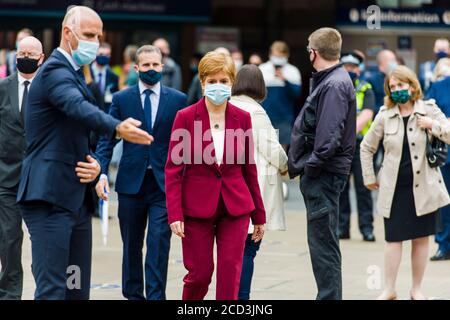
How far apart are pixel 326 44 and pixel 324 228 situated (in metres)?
1.34

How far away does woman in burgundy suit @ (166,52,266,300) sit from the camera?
26.3 feet

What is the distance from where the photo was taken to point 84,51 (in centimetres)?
724

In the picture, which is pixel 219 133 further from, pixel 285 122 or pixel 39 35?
pixel 39 35

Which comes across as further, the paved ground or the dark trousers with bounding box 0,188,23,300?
the paved ground

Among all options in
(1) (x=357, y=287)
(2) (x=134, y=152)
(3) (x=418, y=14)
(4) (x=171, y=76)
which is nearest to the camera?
(2) (x=134, y=152)

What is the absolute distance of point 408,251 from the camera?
13203mm

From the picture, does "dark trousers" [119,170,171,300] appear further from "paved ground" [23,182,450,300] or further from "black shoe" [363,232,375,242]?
"black shoe" [363,232,375,242]

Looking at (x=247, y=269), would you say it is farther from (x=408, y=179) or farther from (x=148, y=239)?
(x=408, y=179)

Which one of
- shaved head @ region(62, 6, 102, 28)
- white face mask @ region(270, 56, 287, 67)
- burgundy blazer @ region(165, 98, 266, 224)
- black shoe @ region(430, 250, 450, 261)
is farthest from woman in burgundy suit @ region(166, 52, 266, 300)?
white face mask @ region(270, 56, 287, 67)

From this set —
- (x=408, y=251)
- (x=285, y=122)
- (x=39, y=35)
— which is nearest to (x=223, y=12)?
(x=39, y=35)

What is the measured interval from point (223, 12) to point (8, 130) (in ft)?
50.7

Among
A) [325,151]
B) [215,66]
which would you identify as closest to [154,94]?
[215,66]

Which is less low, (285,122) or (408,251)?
(285,122)

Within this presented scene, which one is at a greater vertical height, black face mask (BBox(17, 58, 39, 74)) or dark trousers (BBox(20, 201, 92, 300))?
black face mask (BBox(17, 58, 39, 74))
